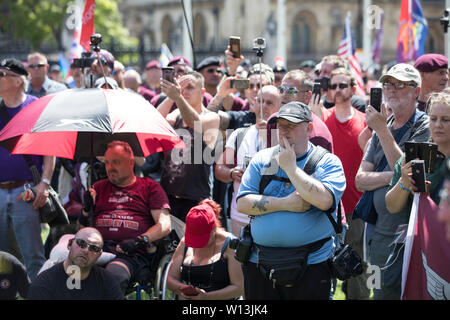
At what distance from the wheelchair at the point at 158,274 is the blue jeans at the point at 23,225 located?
114 cm

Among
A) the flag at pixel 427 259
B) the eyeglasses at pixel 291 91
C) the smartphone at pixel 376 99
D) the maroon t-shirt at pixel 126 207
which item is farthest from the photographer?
the eyeglasses at pixel 291 91

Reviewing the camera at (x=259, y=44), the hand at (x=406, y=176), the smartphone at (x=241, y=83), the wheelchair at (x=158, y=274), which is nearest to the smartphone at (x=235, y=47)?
the smartphone at (x=241, y=83)

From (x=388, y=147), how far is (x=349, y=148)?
1.45 meters

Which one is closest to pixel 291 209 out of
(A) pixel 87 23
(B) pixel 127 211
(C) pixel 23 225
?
(B) pixel 127 211

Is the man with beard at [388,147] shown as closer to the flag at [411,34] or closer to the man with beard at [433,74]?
the man with beard at [433,74]

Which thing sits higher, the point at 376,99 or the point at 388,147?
the point at 376,99

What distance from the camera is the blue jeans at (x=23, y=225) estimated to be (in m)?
6.48

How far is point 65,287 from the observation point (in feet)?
17.1

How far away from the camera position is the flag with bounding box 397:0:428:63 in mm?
9867

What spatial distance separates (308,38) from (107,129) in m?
48.9

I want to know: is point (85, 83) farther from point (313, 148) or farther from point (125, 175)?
point (313, 148)

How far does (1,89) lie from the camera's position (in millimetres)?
6676

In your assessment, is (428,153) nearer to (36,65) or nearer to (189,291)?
(189,291)

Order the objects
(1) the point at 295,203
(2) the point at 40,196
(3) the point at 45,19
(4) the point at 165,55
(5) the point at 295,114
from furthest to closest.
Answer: (3) the point at 45,19, (4) the point at 165,55, (2) the point at 40,196, (5) the point at 295,114, (1) the point at 295,203
